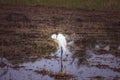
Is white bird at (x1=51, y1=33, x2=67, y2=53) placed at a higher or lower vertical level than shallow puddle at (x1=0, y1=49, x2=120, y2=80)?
higher

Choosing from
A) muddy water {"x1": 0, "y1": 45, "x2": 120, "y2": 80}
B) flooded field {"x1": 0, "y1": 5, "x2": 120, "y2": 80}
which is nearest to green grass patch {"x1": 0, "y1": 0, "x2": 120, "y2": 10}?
flooded field {"x1": 0, "y1": 5, "x2": 120, "y2": 80}

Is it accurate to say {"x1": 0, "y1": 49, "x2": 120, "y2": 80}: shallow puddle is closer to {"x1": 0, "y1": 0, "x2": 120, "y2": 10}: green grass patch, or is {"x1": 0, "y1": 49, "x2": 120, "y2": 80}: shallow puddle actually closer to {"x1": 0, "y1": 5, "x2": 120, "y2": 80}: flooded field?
{"x1": 0, "y1": 5, "x2": 120, "y2": 80}: flooded field

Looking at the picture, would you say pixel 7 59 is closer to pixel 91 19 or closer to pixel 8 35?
pixel 8 35

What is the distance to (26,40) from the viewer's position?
9555mm

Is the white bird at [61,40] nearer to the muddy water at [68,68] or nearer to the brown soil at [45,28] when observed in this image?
the brown soil at [45,28]

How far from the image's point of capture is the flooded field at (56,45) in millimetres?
7246

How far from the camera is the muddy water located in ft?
22.6

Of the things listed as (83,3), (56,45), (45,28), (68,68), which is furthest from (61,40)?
(83,3)

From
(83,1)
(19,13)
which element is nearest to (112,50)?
(19,13)

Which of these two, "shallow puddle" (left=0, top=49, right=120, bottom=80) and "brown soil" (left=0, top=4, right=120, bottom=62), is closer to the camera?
"shallow puddle" (left=0, top=49, right=120, bottom=80)

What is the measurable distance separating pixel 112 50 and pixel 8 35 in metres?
3.59

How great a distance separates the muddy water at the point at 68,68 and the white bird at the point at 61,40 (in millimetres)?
526

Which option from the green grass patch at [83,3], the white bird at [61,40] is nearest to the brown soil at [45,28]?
the white bird at [61,40]

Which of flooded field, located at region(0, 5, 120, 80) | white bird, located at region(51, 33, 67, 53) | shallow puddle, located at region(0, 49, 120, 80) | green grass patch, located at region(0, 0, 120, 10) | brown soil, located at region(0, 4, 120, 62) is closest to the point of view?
shallow puddle, located at region(0, 49, 120, 80)
